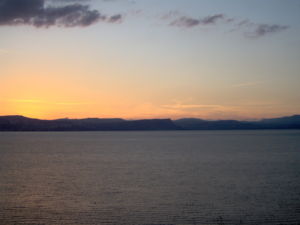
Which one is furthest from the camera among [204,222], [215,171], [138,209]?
[215,171]

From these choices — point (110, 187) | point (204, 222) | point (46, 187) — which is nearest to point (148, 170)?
point (110, 187)

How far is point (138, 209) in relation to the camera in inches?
1164

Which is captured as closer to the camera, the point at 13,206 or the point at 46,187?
the point at 13,206

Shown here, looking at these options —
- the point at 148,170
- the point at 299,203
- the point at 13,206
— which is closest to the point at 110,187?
the point at 13,206

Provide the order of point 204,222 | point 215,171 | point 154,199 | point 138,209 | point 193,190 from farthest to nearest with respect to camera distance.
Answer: point 215,171
point 193,190
point 154,199
point 138,209
point 204,222

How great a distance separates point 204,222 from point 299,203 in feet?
Result: 34.2

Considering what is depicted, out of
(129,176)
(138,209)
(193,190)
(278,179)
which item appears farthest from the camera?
(129,176)

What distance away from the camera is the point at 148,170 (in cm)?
5662

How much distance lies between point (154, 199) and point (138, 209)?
4.09m

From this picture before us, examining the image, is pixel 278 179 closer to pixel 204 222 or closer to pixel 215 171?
pixel 215 171

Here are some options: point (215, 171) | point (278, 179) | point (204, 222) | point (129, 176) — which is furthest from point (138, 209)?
point (215, 171)

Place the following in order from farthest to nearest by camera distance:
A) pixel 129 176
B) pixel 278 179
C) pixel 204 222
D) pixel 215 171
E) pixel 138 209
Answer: pixel 215 171 → pixel 129 176 → pixel 278 179 → pixel 138 209 → pixel 204 222

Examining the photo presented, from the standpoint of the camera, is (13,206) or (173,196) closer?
(13,206)

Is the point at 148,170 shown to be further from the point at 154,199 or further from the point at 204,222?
the point at 204,222
